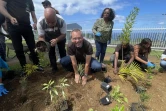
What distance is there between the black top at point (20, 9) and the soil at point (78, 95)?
1351 mm

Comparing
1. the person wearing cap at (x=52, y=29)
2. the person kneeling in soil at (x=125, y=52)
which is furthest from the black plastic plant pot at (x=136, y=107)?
the person wearing cap at (x=52, y=29)

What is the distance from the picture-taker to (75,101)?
104 inches

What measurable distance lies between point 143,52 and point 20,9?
334 centimetres

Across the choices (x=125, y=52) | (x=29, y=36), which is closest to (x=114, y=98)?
(x=125, y=52)

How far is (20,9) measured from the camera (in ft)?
10.6

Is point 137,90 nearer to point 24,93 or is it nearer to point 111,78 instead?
point 111,78

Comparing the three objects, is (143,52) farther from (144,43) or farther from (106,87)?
(106,87)

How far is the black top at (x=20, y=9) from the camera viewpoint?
315 cm

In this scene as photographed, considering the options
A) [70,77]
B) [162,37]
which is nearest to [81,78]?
[70,77]

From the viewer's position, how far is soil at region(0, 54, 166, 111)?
2.58 metres

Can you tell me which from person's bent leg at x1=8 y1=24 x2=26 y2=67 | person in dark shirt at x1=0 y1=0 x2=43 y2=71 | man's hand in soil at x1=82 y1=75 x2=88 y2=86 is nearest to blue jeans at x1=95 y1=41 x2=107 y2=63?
man's hand in soil at x1=82 y1=75 x2=88 y2=86

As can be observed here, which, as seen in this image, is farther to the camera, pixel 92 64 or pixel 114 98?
pixel 92 64

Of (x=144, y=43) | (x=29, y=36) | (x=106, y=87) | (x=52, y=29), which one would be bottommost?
(x=106, y=87)

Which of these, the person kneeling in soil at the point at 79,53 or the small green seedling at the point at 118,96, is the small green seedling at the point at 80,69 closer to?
the person kneeling in soil at the point at 79,53
